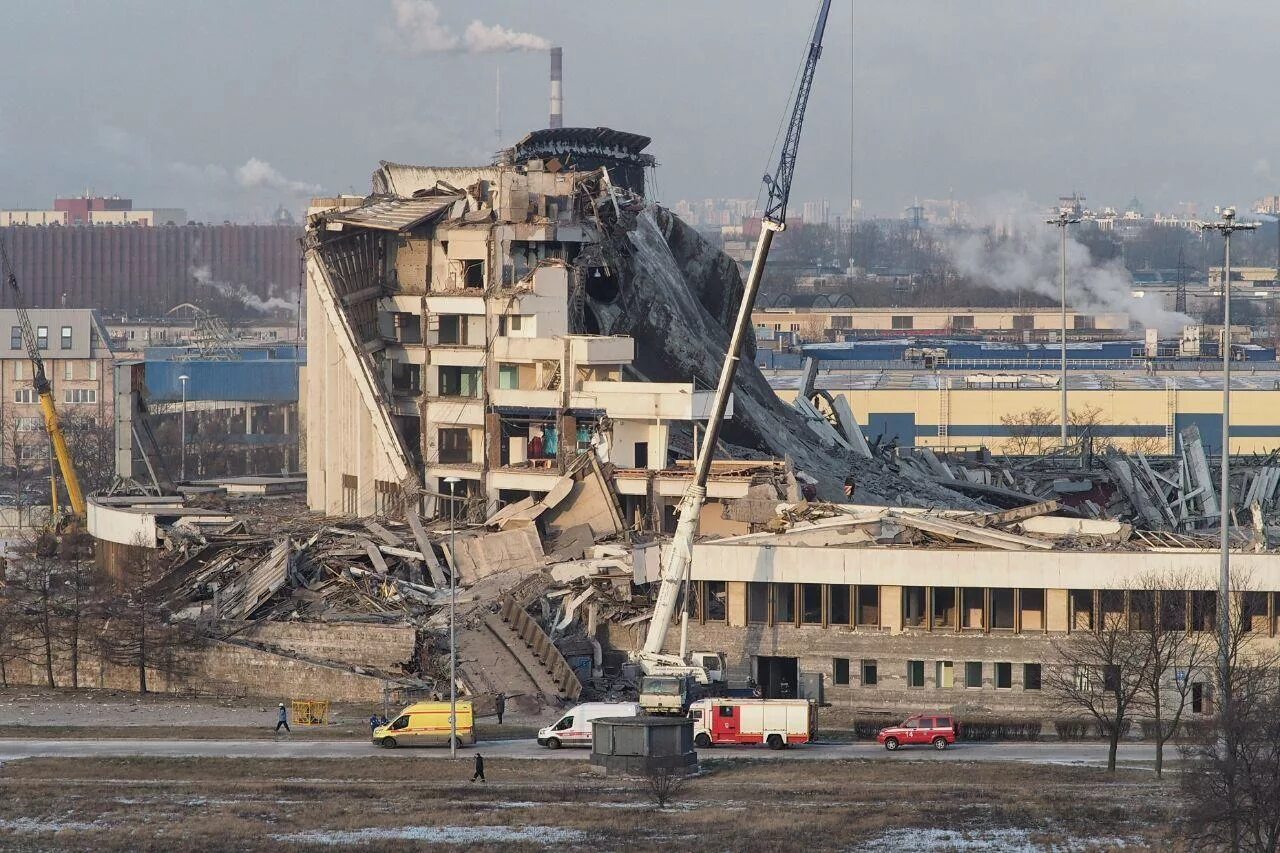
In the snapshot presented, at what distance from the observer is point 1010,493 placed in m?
69.8

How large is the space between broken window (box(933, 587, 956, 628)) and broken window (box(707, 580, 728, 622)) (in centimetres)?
451

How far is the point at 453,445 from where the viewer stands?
67.2 meters

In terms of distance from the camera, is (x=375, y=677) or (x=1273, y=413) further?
(x=1273, y=413)

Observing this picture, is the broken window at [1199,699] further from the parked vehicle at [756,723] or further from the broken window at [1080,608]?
the parked vehicle at [756,723]

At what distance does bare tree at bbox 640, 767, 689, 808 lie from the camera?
36.6 m

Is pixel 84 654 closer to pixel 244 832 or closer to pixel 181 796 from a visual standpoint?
pixel 181 796

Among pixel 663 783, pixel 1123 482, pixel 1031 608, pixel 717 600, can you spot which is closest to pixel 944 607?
pixel 1031 608

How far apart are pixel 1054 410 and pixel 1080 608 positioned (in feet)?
195

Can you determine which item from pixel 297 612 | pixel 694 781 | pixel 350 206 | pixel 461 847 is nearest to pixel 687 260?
pixel 350 206

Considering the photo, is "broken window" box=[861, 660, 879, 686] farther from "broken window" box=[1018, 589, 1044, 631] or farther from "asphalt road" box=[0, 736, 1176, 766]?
"asphalt road" box=[0, 736, 1176, 766]

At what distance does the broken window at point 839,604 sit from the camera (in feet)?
160

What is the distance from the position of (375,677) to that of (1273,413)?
6403 cm

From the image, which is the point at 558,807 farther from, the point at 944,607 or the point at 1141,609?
the point at 1141,609

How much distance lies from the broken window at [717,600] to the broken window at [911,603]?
3870 mm
